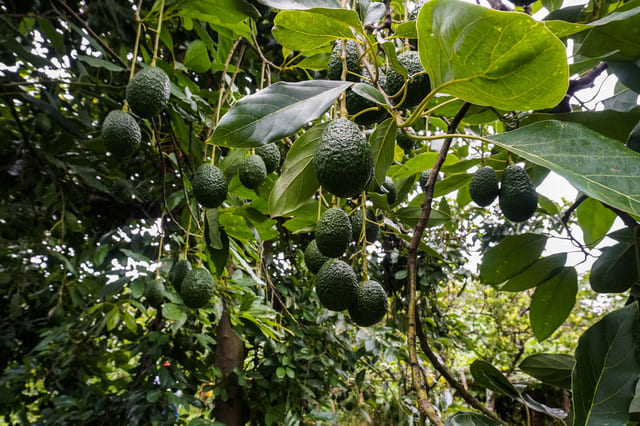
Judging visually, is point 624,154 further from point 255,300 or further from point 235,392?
point 235,392

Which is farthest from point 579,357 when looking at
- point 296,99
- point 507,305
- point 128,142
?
point 507,305

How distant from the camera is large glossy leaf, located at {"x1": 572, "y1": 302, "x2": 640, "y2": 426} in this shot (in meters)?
0.52

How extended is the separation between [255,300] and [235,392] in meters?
1.26

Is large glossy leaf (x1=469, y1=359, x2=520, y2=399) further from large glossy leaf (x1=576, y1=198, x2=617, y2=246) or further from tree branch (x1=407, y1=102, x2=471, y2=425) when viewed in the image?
large glossy leaf (x1=576, y1=198, x2=617, y2=246)

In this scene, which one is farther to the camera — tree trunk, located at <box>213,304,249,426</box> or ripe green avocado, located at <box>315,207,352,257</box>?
tree trunk, located at <box>213,304,249,426</box>

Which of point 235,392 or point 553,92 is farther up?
point 553,92

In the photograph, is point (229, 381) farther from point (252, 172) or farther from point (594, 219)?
point (594, 219)

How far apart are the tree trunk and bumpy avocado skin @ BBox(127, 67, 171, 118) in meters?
1.81

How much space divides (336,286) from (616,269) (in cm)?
69

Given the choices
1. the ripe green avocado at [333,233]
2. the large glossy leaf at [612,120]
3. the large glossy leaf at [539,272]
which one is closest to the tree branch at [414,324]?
the ripe green avocado at [333,233]

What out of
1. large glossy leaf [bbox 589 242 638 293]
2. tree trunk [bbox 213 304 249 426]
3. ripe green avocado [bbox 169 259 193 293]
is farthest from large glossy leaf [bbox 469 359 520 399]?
tree trunk [bbox 213 304 249 426]

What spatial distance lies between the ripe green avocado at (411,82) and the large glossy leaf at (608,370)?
0.44 meters

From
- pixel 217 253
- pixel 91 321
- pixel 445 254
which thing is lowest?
pixel 91 321

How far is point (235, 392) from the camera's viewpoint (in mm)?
2430
